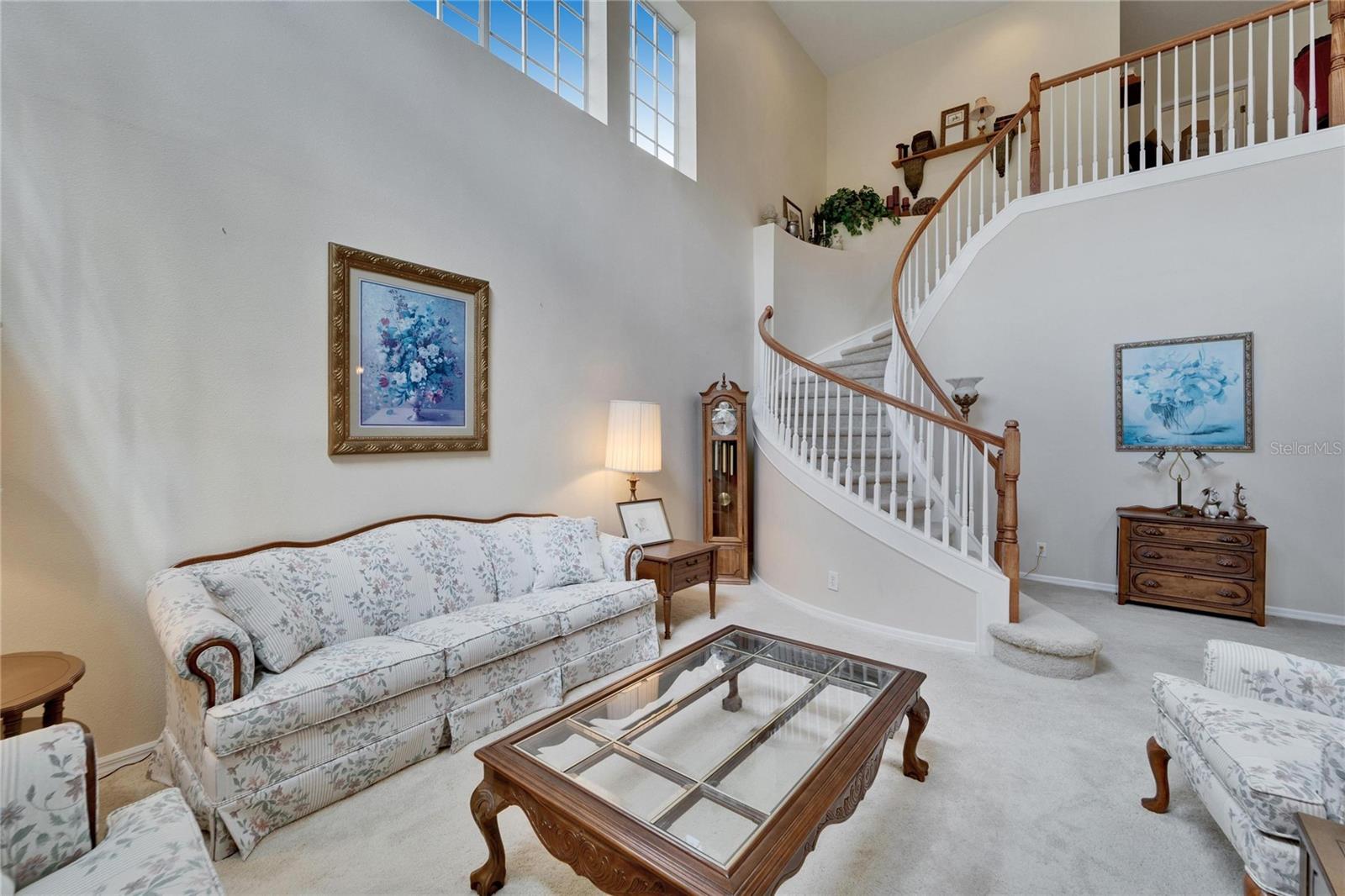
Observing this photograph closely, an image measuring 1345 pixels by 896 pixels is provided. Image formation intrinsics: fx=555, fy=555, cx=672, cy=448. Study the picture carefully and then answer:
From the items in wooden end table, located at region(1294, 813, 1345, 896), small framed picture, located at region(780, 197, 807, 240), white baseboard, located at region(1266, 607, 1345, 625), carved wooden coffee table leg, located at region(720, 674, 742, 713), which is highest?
small framed picture, located at region(780, 197, 807, 240)

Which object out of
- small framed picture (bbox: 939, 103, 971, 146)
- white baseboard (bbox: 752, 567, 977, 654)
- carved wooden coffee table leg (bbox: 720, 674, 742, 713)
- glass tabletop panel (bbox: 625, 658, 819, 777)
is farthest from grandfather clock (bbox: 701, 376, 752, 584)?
small framed picture (bbox: 939, 103, 971, 146)

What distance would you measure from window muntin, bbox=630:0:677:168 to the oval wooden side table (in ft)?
14.0

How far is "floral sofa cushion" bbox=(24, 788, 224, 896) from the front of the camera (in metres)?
0.99

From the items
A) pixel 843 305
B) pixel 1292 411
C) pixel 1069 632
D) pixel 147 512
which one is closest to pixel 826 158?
pixel 843 305

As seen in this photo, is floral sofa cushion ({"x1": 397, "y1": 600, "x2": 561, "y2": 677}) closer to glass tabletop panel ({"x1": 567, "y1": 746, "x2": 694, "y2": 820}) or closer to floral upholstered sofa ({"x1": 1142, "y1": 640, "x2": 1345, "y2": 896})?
glass tabletop panel ({"x1": 567, "y1": 746, "x2": 694, "y2": 820})

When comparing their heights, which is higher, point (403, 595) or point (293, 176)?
point (293, 176)

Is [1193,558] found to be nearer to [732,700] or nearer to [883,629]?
[883,629]

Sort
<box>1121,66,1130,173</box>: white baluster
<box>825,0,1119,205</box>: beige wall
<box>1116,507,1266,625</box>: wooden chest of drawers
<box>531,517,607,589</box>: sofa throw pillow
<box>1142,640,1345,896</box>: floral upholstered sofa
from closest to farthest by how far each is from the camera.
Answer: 1. <box>1142,640,1345,896</box>: floral upholstered sofa
2. <box>531,517,607,589</box>: sofa throw pillow
3. <box>1116,507,1266,625</box>: wooden chest of drawers
4. <box>1121,66,1130,173</box>: white baluster
5. <box>825,0,1119,205</box>: beige wall

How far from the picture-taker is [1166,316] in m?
4.24

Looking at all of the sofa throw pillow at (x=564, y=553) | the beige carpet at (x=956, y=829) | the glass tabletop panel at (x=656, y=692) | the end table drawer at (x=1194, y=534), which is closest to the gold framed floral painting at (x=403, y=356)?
the sofa throw pillow at (x=564, y=553)

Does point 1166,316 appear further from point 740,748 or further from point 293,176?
point 293,176

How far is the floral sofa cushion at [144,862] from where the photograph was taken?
38.9 inches

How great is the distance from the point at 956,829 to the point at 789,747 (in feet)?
2.20

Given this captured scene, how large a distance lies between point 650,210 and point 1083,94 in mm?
4694
